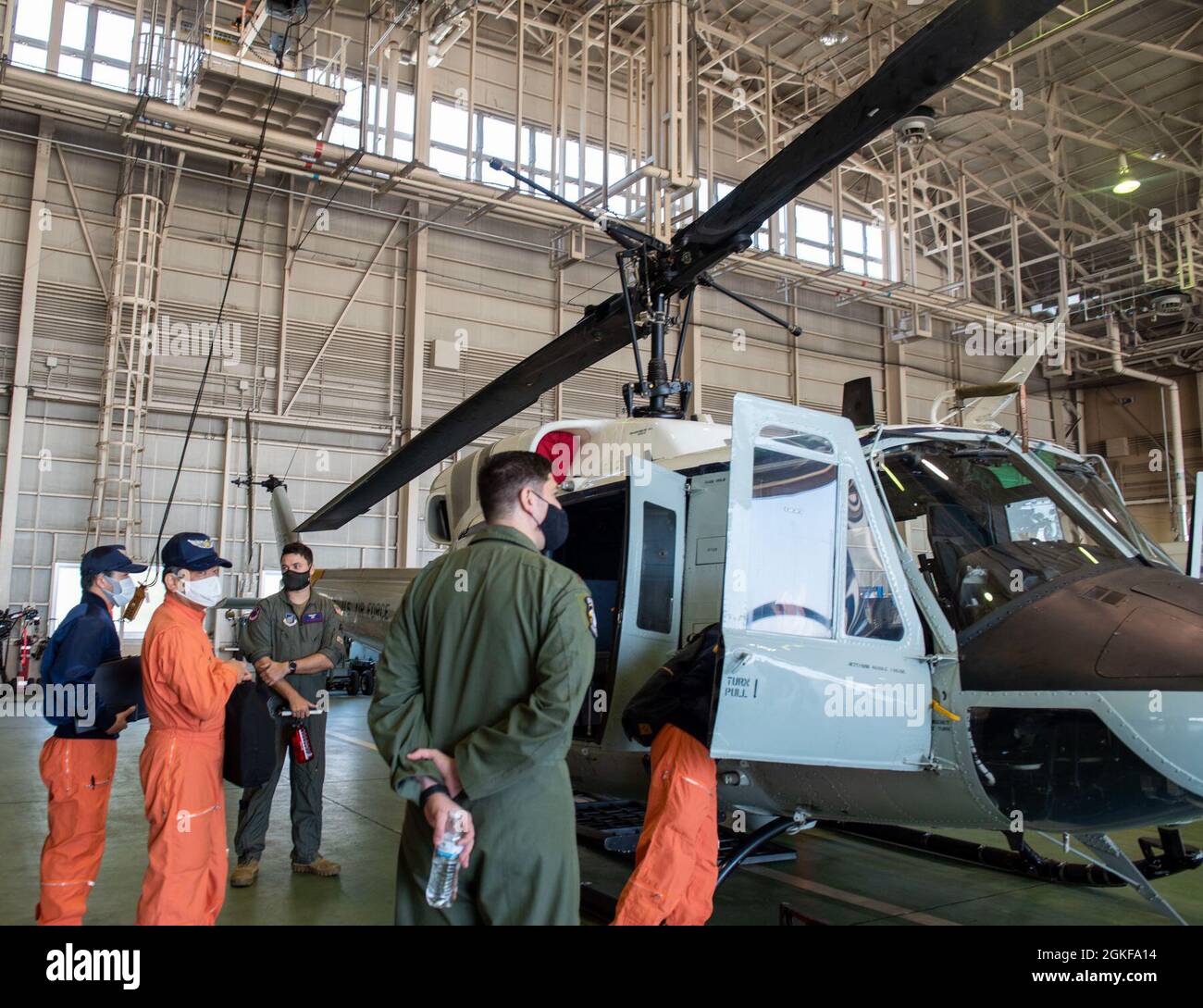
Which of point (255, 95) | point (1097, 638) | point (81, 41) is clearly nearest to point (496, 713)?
point (1097, 638)

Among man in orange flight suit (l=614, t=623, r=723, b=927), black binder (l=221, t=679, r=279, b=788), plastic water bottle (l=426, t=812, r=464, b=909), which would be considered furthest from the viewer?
black binder (l=221, t=679, r=279, b=788)

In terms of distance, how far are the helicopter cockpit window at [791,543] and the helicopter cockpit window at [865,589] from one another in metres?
0.09

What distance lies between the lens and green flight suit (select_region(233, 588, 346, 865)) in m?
5.09

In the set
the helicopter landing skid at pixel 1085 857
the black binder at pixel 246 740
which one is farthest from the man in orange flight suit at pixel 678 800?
the helicopter landing skid at pixel 1085 857

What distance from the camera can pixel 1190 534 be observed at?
3598 millimetres

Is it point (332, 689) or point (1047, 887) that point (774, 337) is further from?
point (1047, 887)

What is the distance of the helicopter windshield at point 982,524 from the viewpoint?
351 cm

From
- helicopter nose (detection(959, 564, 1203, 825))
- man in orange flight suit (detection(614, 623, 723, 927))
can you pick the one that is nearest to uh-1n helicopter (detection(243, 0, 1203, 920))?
helicopter nose (detection(959, 564, 1203, 825))

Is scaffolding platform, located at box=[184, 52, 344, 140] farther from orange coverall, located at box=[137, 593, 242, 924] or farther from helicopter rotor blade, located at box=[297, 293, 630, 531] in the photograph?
orange coverall, located at box=[137, 593, 242, 924]

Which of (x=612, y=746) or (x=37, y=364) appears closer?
(x=612, y=746)

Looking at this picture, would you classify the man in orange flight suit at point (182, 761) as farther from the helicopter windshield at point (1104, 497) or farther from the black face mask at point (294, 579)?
the helicopter windshield at point (1104, 497)

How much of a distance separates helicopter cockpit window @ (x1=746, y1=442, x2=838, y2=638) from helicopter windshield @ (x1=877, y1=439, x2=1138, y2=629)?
55 centimetres

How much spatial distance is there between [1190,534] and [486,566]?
290 cm
